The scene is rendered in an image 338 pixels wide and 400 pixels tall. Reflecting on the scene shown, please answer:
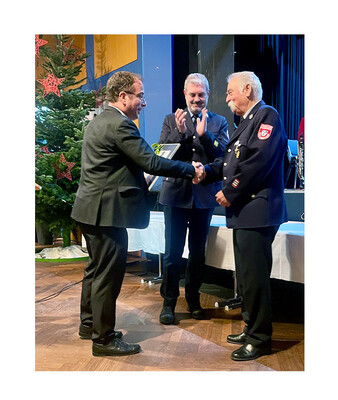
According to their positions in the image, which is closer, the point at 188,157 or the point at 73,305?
the point at 188,157

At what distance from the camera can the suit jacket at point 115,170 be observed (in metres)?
2.03

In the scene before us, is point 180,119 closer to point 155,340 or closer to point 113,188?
point 113,188

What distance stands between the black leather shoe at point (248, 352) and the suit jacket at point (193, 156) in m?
0.92

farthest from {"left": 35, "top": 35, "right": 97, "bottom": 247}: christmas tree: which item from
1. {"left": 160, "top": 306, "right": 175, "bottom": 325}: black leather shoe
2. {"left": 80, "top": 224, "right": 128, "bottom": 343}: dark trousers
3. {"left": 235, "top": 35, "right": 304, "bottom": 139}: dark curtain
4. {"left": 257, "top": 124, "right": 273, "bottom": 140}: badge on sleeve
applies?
{"left": 257, "top": 124, "right": 273, "bottom": 140}: badge on sleeve

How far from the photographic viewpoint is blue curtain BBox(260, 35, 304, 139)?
4.68 metres

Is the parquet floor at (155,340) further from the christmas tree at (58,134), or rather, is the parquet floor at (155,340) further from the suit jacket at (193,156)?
the christmas tree at (58,134)

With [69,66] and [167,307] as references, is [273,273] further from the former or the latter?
[69,66]

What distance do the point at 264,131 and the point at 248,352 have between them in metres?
1.15

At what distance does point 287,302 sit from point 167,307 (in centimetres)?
107

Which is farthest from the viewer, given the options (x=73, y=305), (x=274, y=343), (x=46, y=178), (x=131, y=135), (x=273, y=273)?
(x=46, y=178)

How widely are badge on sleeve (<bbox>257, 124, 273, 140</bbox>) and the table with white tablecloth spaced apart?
779 millimetres

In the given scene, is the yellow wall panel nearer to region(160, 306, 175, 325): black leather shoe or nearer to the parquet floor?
the parquet floor

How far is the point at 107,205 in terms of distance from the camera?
205cm
